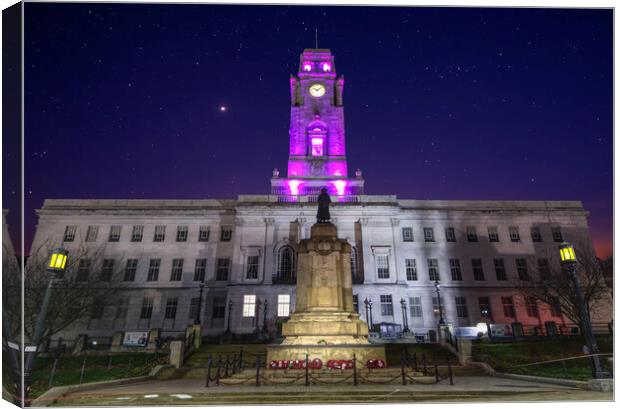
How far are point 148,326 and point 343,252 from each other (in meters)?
25.9

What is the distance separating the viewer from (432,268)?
36406 millimetres

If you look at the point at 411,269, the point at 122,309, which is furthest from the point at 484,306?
the point at 122,309

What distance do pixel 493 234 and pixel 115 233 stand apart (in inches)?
1458

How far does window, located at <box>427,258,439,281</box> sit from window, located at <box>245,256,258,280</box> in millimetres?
15885

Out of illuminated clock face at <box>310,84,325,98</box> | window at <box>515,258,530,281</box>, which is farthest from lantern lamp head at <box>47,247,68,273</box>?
illuminated clock face at <box>310,84,325,98</box>

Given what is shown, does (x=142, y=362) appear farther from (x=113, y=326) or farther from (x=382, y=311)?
(x=382, y=311)

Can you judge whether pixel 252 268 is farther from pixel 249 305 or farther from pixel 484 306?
pixel 484 306

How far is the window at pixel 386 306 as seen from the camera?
33.0 meters

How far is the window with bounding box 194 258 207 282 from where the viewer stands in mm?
36281

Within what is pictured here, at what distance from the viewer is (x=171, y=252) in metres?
37.4

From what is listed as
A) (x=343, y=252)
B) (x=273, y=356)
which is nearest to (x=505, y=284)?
(x=343, y=252)

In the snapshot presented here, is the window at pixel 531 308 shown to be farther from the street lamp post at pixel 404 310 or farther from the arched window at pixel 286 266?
the arched window at pixel 286 266

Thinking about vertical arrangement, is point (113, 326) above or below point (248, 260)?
below

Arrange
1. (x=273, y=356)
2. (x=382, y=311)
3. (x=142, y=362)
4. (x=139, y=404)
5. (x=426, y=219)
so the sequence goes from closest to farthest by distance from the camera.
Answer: (x=139, y=404) < (x=273, y=356) < (x=142, y=362) < (x=382, y=311) < (x=426, y=219)
